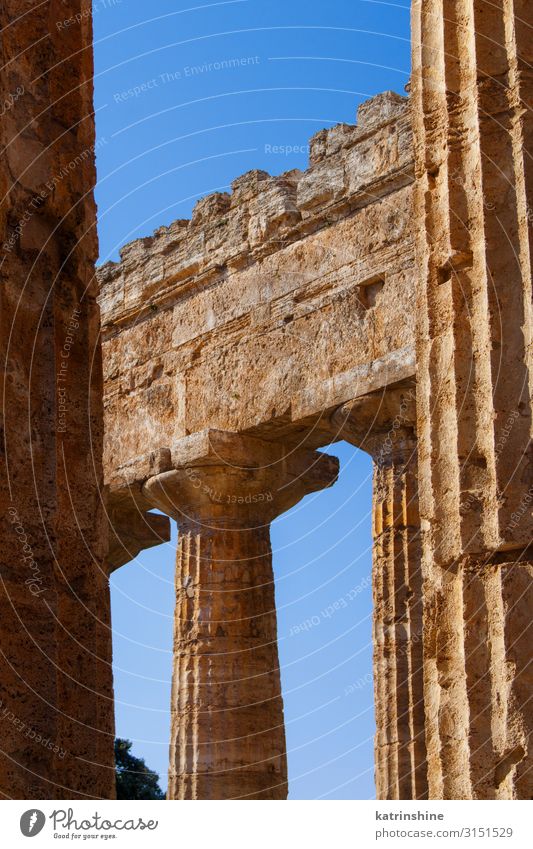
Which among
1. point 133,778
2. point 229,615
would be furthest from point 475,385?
point 133,778

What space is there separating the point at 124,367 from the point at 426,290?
13073 millimetres

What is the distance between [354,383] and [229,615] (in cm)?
348

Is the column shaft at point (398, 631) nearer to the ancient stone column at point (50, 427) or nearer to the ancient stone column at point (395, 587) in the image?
the ancient stone column at point (395, 587)

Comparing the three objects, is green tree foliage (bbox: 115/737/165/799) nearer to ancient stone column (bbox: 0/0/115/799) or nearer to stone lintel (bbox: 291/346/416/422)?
stone lintel (bbox: 291/346/416/422)

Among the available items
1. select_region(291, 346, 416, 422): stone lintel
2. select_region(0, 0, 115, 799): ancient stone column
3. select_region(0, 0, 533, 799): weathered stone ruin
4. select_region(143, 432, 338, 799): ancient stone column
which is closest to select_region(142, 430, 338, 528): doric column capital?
select_region(143, 432, 338, 799): ancient stone column

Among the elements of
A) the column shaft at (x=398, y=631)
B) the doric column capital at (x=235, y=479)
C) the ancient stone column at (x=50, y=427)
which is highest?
the doric column capital at (x=235, y=479)

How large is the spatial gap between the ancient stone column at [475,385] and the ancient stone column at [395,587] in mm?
8054

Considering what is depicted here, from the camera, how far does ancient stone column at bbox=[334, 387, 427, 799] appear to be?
15.1m

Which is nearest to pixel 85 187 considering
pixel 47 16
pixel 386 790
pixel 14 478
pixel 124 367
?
pixel 47 16

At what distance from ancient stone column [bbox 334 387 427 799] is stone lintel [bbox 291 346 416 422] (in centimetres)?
13

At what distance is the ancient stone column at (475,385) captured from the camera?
6711 mm

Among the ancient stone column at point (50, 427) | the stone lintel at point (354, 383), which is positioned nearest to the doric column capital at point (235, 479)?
the stone lintel at point (354, 383)

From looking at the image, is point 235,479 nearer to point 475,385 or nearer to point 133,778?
point 475,385

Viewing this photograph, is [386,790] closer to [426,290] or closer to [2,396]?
[426,290]
